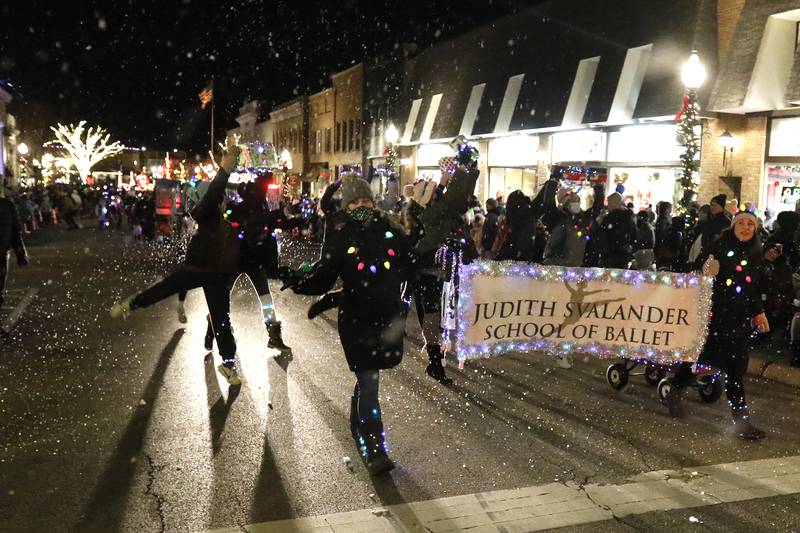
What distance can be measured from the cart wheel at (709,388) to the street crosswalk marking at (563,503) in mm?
1553

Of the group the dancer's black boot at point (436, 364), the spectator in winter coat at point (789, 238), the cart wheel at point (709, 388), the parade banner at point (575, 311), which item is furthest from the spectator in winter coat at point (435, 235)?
the spectator in winter coat at point (789, 238)

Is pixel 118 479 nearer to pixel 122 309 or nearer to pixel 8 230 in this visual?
pixel 122 309

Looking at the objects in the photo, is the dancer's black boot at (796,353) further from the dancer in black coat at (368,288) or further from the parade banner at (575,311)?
the dancer in black coat at (368,288)

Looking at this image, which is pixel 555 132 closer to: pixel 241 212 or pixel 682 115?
pixel 682 115

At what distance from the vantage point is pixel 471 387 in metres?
7.37

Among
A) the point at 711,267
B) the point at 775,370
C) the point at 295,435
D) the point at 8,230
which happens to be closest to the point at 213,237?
the point at 295,435

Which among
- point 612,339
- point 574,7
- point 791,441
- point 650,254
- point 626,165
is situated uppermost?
point 574,7

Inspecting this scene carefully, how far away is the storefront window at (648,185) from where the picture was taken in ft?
63.0

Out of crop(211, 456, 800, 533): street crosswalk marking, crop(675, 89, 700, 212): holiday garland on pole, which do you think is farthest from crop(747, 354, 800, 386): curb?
crop(675, 89, 700, 212): holiday garland on pole

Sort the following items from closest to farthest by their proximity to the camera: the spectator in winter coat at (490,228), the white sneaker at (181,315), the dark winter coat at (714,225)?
1. the white sneaker at (181,315)
2. the dark winter coat at (714,225)
3. the spectator in winter coat at (490,228)

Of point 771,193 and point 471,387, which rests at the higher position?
point 771,193

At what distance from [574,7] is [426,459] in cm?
2084

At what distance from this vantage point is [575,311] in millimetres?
6828

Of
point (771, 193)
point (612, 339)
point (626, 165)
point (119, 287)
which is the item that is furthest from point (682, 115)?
point (119, 287)
